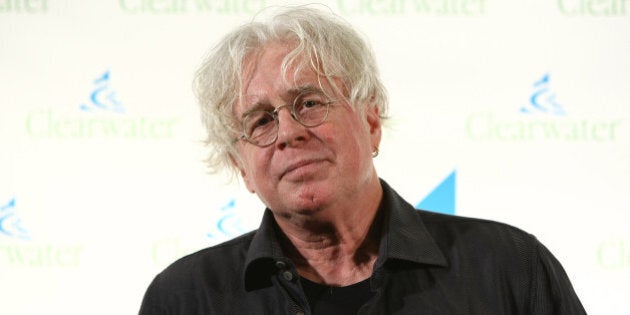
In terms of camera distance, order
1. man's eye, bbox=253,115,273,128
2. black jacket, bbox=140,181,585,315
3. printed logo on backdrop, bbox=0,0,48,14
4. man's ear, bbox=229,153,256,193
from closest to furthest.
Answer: black jacket, bbox=140,181,585,315
man's eye, bbox=253,115,273,128
man's ear, bbox=229,153,256,193
printed logo on backdrop, bbox=0,0,48,14

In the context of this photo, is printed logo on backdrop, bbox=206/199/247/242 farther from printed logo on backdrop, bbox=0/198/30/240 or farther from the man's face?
the man's face

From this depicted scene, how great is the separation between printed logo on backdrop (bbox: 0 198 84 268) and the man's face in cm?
135

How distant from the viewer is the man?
1594 mm

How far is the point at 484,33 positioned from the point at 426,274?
1480 millimetres

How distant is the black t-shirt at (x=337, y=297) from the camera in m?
1.58

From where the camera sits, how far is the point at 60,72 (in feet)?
9.55

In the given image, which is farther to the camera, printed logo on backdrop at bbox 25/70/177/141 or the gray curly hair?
printed logo on backdrop at bbox 25/70/177/141

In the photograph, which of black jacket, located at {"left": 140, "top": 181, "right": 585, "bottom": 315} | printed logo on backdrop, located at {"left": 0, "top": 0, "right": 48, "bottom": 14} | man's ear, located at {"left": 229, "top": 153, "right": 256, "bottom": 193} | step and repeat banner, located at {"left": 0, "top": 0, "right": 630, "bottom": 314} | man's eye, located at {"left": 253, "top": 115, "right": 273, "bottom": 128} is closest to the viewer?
black jacket, located at {"left": 140, "top": 181, "right": 585, "bottom": 315}

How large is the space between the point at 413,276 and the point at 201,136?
1433mm

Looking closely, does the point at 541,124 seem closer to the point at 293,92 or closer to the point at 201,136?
the point at 201,136

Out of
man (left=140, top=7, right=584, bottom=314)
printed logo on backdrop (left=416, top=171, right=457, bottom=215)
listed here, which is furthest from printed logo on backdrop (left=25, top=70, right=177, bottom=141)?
man (left=140, top=7, right=584, bottom=314)

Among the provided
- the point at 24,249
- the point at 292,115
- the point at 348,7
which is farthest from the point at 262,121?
the point at 24,249

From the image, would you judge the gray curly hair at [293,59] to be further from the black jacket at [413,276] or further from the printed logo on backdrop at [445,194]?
the printed logo on backdrop at [445,194]

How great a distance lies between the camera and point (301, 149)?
160cm
